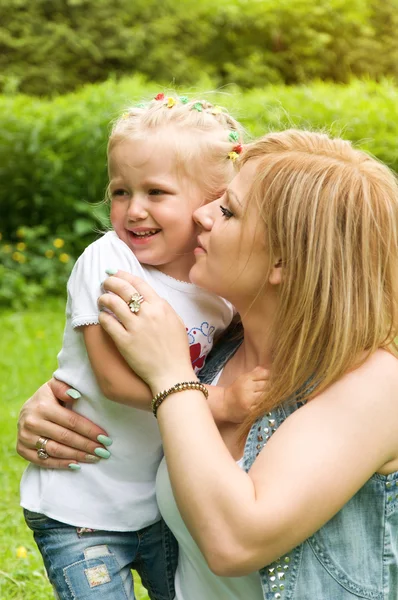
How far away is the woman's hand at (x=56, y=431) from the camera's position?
2.38 metres

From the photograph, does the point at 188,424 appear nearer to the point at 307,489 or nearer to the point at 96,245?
the point at 307,489

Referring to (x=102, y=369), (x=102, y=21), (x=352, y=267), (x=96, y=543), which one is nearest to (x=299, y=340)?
(x=352, y=267)

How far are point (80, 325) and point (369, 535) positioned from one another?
86cm

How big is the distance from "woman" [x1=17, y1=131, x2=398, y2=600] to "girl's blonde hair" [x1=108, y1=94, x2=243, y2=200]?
0.26m

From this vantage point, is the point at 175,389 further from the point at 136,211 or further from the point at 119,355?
the point at 136,211

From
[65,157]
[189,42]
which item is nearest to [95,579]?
[65,157]

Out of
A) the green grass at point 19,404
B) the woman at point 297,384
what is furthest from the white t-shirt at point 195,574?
the green grass at point 19,404

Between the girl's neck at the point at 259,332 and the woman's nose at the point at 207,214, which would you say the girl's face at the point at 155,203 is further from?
the girl's neck at the point at 259,332

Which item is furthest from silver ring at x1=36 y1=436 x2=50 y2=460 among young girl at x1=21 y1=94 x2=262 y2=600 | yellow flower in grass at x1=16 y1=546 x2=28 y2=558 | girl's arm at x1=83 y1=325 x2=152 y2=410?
yellow flower in grass at x1=16 y1=546 x2=28 y2=558

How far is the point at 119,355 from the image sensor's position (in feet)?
7.30

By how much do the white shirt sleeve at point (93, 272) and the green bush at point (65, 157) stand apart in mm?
5242

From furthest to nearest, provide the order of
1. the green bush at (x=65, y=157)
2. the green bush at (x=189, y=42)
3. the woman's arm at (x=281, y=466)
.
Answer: the green bush at (x=189, y=42), the green bush at (x=65, y=157), the woman's arm at (x=281, y=466)

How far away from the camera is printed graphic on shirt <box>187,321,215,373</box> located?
250 cm

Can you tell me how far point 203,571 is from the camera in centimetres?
225
